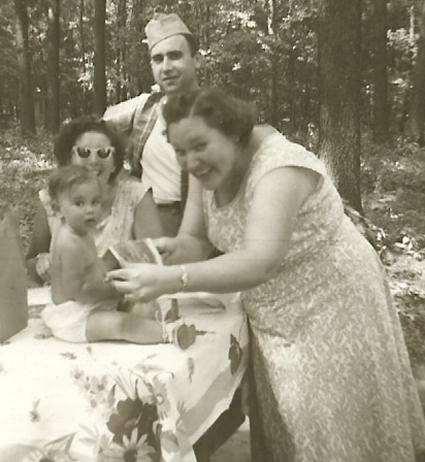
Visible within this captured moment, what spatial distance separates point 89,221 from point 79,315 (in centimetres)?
25

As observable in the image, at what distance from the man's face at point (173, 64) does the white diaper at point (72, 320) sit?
1311 mm

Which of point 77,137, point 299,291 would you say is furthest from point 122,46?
point 299,291

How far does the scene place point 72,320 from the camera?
186 cm

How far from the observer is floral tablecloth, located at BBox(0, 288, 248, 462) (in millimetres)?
1440

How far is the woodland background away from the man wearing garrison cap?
1.97 metres

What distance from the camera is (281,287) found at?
6.98ft

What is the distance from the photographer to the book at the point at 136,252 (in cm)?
184

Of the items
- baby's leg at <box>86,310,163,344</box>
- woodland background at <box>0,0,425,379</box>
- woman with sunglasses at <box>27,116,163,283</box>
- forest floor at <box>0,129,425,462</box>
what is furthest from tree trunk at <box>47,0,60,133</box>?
baby's leg at <box>86,310,163,344</box>

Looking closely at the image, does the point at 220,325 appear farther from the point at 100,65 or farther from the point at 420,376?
the point at 100,65

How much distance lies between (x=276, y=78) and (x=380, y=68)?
3934 millimetres

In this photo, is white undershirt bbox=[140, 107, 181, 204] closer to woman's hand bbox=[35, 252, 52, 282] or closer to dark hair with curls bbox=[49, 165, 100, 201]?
woman's hand bbox=[35, 252, 52, 282]

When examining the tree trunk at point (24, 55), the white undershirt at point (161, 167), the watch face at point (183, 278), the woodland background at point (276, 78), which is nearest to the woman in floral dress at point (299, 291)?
the watch face at point (183, 278)

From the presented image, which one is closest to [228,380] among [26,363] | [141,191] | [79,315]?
[79,315]

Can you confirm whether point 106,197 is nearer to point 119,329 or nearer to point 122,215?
point 122,215
